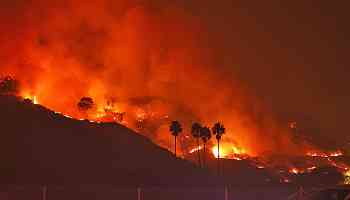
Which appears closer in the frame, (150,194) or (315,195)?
(315,195)

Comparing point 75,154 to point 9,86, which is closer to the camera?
point 75,154

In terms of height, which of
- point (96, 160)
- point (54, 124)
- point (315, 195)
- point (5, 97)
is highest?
point (5, 97)

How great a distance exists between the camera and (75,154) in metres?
103

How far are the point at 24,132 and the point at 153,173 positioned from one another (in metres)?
25.1

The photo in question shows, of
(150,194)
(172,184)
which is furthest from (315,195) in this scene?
(172,184)

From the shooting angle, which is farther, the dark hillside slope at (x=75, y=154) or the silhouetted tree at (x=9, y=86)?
the silhouetted tree at (x=9, y=86)

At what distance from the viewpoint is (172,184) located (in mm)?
91812

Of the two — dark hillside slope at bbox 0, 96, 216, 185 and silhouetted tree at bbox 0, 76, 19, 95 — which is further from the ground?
silhouetted tree at bbox 0, 76, 19, 95

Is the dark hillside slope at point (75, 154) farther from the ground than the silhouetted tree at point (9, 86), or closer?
closer

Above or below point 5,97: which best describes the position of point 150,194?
below

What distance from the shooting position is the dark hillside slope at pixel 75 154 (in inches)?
3387

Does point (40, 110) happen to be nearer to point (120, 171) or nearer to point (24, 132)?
point (24, 132)

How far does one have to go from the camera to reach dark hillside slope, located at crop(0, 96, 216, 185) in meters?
86.0

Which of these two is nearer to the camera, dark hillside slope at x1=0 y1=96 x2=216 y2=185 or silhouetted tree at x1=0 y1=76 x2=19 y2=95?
dark hillside slope at x1=0 y1=96 x2=216 y2=185
